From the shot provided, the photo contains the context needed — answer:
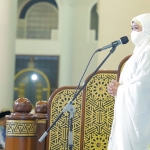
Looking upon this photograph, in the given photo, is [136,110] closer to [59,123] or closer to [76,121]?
[76,121]

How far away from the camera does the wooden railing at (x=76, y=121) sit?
3871mm

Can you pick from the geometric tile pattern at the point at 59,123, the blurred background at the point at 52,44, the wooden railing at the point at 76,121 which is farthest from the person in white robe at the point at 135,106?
the blurred background at the point at 52,44

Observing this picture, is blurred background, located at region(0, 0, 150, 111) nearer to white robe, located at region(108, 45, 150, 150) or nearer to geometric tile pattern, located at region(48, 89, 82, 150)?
geometric tile pattern, located at region(48, 89, 82, 150)

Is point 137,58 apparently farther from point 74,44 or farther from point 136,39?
point 74,44

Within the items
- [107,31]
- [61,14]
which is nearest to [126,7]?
[107,31]

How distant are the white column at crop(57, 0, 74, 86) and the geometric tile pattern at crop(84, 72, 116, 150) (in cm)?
855

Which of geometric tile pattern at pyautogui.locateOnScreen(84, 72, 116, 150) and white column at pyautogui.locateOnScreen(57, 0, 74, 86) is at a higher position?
white column at pyautogui.locateOnScreen(57, 0, 74, 86)

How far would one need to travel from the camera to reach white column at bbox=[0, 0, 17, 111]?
6.81 m

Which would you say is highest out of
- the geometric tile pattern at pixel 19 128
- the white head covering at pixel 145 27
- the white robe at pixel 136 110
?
the white head covering at pixel 145 27

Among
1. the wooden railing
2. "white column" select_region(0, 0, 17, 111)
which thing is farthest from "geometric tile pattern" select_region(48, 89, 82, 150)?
"white column" select_region(0, 0, 17, 111)

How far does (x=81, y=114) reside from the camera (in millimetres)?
3910

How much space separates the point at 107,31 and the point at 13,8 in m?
2.21

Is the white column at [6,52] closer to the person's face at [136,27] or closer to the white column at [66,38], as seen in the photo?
the person's face at [136,27]

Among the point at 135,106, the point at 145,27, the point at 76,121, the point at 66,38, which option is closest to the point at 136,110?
the point at 135,106
